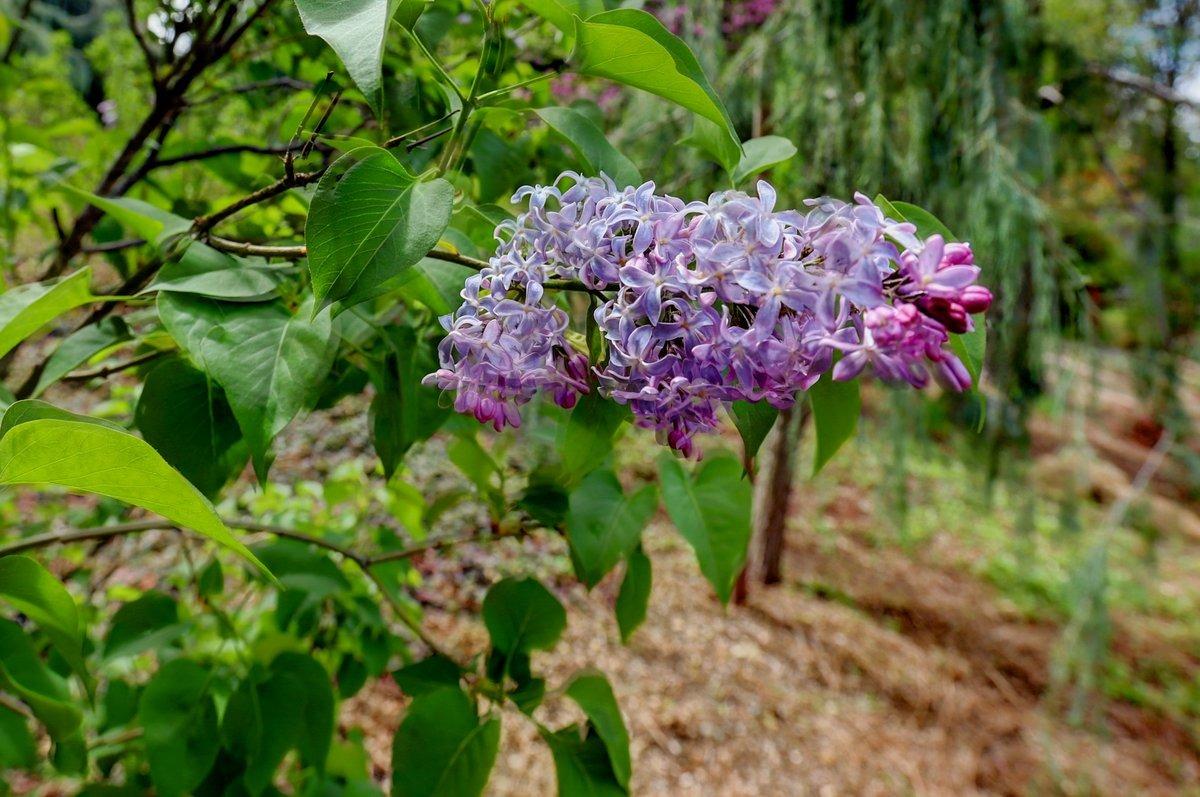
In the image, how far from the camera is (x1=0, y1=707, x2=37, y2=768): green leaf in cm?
64

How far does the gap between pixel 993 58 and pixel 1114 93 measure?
3.65ft

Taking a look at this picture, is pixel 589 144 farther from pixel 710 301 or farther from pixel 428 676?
pixel 428 676

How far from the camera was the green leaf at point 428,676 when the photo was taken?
623mm

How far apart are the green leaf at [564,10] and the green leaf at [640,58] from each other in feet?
0.05

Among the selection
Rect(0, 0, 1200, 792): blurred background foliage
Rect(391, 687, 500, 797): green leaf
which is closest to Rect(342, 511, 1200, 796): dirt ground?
Rect(0, 0, 1200, 792): blurred background foliage

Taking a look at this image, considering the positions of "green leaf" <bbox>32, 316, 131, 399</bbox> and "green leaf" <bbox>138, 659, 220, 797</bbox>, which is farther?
"green leaf" <bbox>138, 659, 220, 797</bbox>

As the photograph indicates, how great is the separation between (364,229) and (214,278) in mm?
145

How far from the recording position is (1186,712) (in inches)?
109

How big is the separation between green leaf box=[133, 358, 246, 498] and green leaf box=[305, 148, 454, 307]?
16cm

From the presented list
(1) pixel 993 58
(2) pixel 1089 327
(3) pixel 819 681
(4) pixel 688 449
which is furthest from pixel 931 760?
(4) pixel 688 449

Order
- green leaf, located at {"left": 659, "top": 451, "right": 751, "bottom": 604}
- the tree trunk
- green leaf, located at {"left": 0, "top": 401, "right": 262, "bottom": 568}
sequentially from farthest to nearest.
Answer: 1. the tree trunk
2. green leaf, located at {"left": 659, "top": 451, "right": 751, "bottom": 604}
3. green leaf, located at {"left": 0, "top": 401, "right": 262, "bottom": 568}

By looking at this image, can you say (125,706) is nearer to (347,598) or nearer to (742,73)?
(347,598)

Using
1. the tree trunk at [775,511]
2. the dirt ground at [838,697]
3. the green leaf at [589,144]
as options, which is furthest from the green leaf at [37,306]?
the tree trunk at [775,511]

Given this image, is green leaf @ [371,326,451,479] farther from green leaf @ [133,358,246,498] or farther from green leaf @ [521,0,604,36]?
green leaf @ [521,0,604,36]
